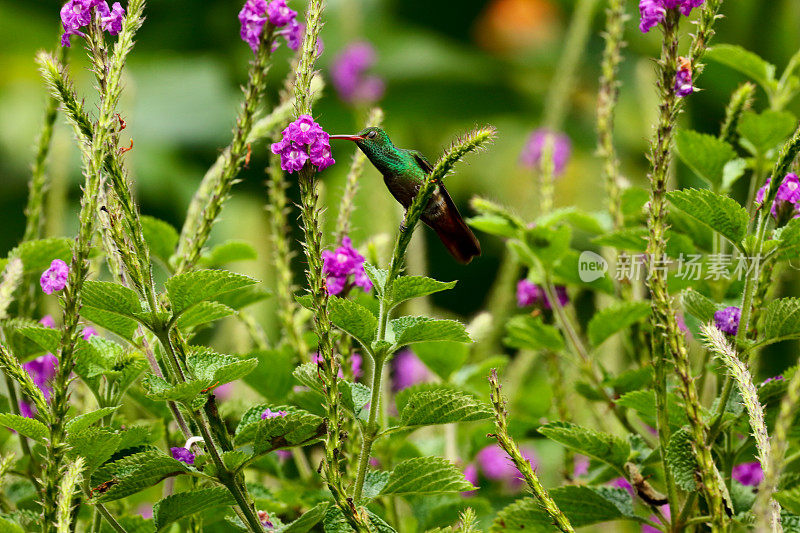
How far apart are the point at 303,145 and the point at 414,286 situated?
188mm

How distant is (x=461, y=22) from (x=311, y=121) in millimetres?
5213

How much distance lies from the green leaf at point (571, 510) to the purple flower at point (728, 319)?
9.7 inches

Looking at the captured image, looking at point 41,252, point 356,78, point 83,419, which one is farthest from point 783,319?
point 356,78

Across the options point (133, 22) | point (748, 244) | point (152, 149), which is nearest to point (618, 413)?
point (748, 244)

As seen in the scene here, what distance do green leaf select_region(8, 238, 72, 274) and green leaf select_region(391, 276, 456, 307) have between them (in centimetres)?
46

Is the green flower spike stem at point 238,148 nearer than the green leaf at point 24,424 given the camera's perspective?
No

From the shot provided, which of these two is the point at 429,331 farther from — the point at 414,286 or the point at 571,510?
the point at 571,510

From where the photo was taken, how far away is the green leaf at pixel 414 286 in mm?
830

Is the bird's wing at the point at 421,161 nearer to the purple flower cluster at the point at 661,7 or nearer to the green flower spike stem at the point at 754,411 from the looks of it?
the purple flower cluster at the point at 661,7

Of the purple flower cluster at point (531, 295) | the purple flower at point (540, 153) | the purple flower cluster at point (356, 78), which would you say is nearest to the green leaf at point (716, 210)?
the purple flower cluster at point (531, 295)

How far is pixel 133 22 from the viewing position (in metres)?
0.85

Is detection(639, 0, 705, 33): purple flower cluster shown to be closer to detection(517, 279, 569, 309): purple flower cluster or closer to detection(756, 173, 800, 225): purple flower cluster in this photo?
detection(756, 173, 800, 225): purple flower cluster

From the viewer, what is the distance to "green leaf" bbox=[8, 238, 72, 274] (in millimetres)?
1068

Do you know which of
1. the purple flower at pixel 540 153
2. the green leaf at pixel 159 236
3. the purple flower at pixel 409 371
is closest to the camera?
the green leaf at pixel 159 236
